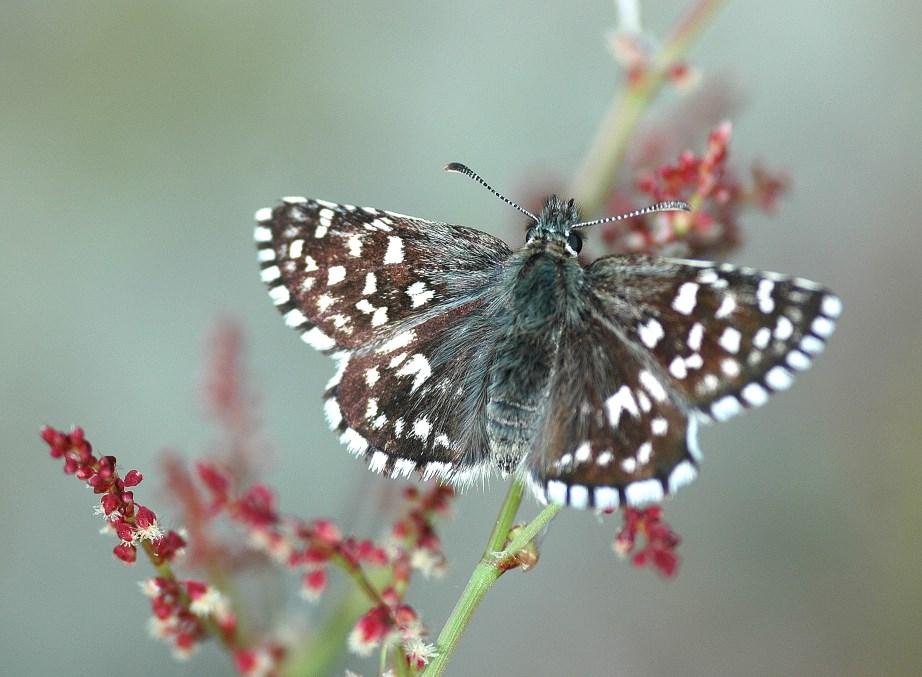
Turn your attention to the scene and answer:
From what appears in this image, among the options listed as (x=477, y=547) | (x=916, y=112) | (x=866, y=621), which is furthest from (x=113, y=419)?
(x=916, y=112)

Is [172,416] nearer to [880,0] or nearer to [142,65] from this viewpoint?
[142,65]

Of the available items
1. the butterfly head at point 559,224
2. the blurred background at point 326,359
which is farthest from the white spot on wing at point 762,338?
the blurred background at point 326,359

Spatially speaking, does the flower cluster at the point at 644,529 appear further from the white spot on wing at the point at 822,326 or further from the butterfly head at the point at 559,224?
the butterfly head at the point at 559,224

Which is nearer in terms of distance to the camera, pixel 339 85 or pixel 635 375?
pixel 635 375

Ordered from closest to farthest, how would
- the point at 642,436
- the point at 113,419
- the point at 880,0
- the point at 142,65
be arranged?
the point at 642,436
the point at 113,419
the point at 142,65
the point at 880,0

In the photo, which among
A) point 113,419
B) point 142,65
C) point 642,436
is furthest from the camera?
point 142,65

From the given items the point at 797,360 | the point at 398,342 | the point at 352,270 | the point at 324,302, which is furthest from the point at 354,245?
the point at 797,360

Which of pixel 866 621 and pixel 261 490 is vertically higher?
pixel 866 621

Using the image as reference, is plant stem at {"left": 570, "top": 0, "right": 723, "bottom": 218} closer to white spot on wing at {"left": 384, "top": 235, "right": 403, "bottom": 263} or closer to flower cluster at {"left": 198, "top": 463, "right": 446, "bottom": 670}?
white spot on wing at {"left": 384, "top": 235, "right": 403, "bottom": 263}
